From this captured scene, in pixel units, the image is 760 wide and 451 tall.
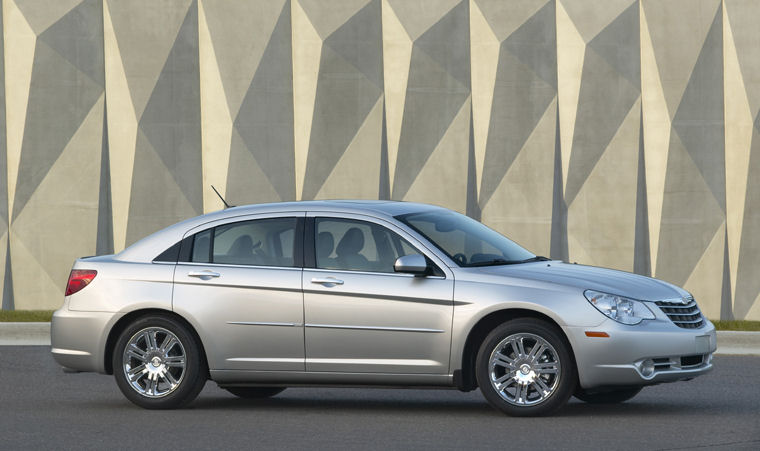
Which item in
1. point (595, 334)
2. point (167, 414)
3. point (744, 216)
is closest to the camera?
point (595, 334)

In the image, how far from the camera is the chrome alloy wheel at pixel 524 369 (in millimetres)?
9195

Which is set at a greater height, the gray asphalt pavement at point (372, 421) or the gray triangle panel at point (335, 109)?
the gray triangle panel at point (335, 109)

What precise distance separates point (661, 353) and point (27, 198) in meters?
17.5

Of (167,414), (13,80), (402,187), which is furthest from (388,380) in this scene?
(13,80)

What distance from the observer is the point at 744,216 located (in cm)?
2403

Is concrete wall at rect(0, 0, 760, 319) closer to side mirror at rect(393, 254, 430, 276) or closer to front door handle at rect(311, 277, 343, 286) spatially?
front door handle at rect(311, 277, 343, 286)

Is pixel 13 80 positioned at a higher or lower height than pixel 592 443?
higher

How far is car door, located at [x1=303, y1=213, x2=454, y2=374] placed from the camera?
9.43 m

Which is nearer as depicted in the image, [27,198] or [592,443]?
[592,443]

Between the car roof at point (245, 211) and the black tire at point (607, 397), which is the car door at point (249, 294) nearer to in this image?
the car roof at point (245, 211)

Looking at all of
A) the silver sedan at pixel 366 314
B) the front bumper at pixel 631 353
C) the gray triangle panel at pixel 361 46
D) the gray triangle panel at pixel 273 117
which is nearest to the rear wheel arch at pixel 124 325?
the silver sedan at pixel 366 314

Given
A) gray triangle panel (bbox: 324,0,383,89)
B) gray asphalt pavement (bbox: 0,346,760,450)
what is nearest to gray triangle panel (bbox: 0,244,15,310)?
gray triangle panel (bbox: 324,0,383,89)

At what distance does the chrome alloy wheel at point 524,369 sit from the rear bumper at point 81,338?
3063mm

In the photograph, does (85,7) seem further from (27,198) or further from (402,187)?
(402,187)
